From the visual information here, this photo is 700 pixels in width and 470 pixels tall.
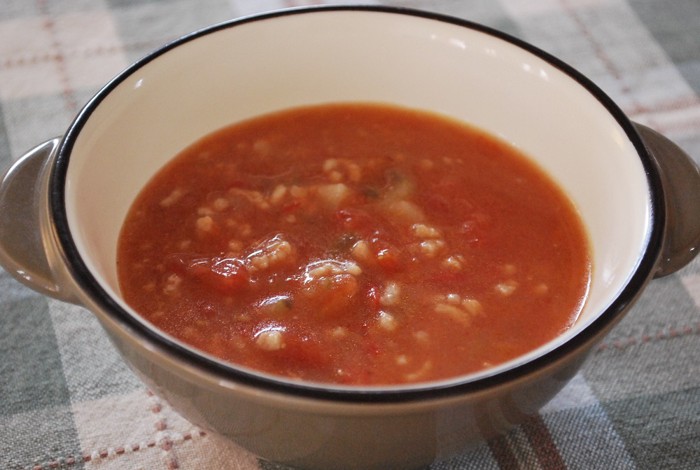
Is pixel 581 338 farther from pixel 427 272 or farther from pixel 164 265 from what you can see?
pixel 164 265

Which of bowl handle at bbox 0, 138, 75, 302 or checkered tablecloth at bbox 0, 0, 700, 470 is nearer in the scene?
bowl handle at bbox 0, 138, 75, 302

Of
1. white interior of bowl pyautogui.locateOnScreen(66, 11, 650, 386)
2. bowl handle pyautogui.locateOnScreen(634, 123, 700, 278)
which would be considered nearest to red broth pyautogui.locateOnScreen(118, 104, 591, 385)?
white interior of bowl pyautogui.locateOnScreen(66, 11, 650, 386)

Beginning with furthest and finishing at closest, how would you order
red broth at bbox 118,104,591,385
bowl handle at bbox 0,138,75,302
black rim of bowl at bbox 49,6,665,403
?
1. red broth at bbox 118,104,591,385
2. bowl handle at bbox 0,138,75,302
3. black rim of bowl at bbox 49,6,665,403

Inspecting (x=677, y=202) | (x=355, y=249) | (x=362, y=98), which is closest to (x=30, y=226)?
(x=355, y=249)

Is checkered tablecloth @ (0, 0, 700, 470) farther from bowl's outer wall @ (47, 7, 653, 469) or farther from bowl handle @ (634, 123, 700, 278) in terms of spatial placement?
bowl handle @ (634, 123, 700, 278)

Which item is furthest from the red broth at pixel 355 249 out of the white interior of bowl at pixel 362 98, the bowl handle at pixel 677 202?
the bowl handle at pixel 677 202

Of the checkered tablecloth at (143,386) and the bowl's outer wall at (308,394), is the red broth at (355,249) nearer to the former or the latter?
the bowl's outer wall at (308,394)
